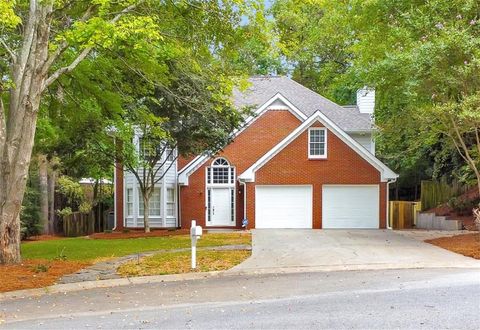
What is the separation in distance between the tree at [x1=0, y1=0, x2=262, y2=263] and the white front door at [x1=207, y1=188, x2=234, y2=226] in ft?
44.8

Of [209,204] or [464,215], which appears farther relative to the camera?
[209,204]

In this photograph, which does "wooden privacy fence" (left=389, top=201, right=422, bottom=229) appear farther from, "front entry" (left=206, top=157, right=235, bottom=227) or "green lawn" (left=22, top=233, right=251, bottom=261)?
"green lawn" (left=22, top=233, right=251, bottom=261)

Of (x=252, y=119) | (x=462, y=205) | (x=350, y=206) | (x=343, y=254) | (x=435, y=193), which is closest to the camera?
(x=343, y=254)

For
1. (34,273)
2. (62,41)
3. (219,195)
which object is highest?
(62,41)

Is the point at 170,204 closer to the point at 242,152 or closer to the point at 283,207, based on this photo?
the point at 242,152

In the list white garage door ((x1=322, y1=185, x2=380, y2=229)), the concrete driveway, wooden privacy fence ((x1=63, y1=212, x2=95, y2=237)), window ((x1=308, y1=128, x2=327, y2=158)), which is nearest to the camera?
the concrete driveway

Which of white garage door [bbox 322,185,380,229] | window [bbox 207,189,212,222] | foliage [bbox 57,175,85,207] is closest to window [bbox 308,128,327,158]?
white garage door [bbox 322,185,380,229]

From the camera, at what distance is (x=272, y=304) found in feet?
27.7

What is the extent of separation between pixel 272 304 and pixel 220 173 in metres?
19.6

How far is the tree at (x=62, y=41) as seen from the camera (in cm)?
1112

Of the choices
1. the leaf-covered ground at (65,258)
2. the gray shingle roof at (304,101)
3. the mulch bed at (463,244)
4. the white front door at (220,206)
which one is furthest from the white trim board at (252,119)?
the mulch bed at (463,244)

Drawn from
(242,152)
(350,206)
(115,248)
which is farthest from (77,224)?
(350,206)

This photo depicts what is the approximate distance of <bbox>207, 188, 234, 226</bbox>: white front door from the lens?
27625mm

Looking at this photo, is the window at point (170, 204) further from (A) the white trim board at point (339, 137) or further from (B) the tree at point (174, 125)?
(A) the white trim board at point (339, 137)
